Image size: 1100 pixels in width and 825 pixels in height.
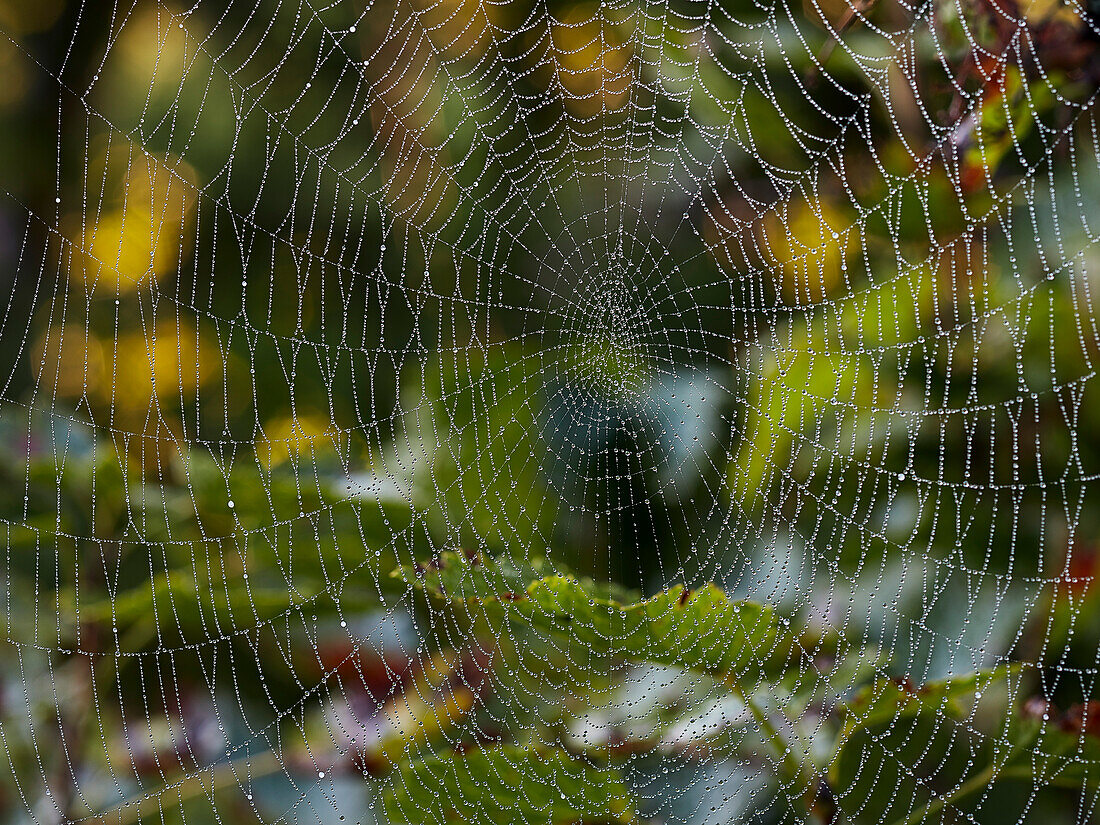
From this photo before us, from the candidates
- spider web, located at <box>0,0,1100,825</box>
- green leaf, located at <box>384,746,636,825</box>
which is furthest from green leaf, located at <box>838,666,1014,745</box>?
green leaf, located at <box>384,746,636,825</box>

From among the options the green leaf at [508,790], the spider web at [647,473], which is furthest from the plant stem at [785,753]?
the green leaf at [508,790]

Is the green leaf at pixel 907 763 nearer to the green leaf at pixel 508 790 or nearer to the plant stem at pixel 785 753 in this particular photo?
the plant stem at pixel 785 753

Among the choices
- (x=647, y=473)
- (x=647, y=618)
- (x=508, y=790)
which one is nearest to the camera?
(x=647, y=618)

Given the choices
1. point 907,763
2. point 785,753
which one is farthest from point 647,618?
point 907,763

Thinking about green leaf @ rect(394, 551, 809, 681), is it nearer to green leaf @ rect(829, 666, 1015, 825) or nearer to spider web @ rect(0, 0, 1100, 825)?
spider web @ rect(0, 0, 1100, 825)

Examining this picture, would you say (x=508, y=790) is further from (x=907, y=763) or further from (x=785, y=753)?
(x=907, y=763)

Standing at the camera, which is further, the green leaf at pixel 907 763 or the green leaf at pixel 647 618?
the green leaf at pixel 907 763

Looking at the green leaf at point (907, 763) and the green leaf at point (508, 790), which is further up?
the green leaf at point (907, 763)

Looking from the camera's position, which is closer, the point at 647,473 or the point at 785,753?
the point at 785,753

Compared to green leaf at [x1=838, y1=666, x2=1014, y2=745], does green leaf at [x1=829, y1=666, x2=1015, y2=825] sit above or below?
below
